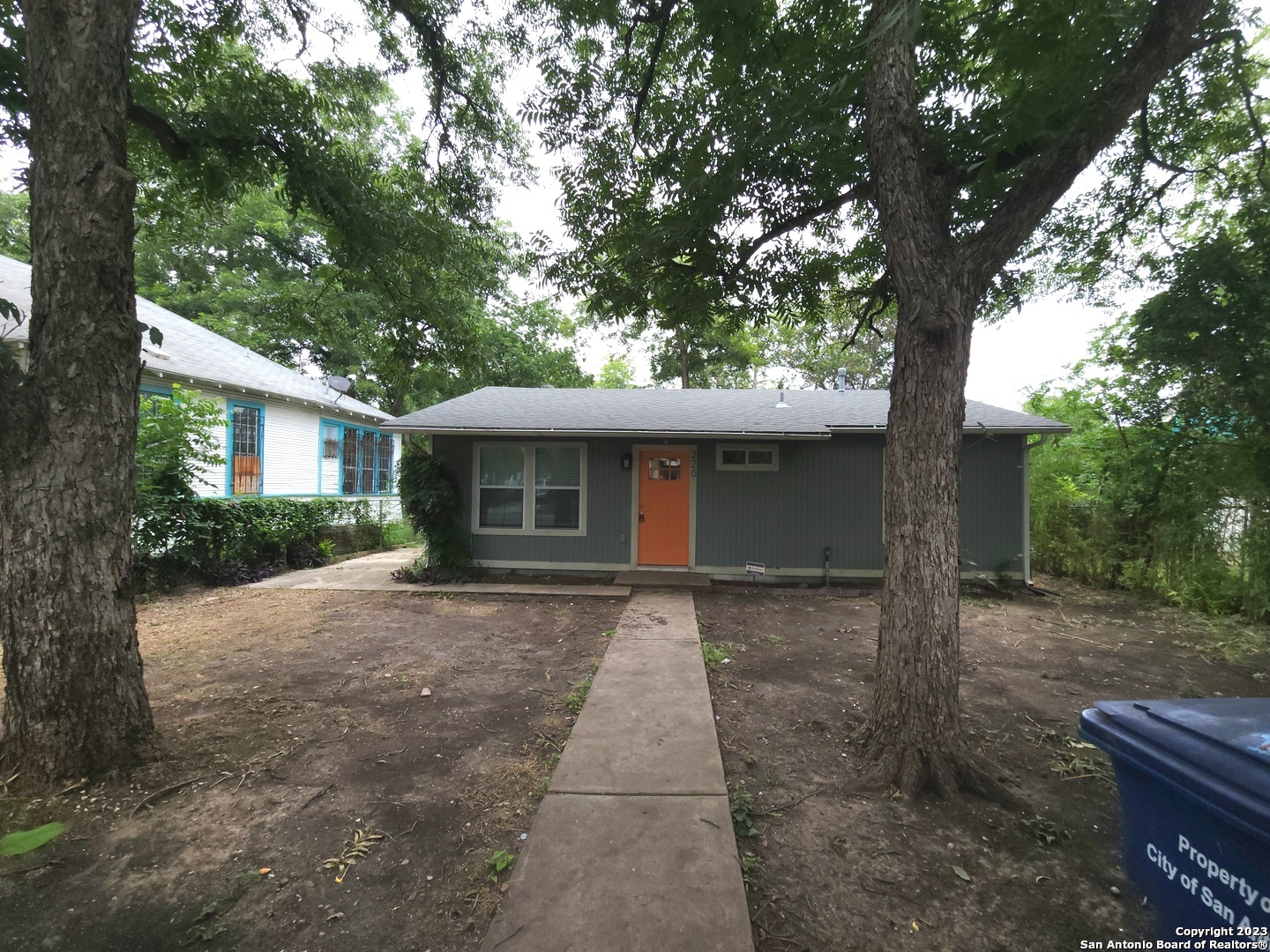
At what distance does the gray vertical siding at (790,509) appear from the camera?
26.6ft

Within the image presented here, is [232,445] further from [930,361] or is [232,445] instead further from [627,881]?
[930,361]

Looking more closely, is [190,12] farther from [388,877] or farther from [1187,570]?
[1187,570]

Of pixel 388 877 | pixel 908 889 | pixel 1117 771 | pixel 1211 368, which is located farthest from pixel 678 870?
pixel 1211 368

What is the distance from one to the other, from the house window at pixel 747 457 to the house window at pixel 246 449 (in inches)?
347

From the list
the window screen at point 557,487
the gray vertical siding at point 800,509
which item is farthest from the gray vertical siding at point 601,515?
the gray vertical siding at point 800,509

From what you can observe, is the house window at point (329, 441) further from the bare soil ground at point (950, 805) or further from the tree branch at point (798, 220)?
the tree branch at point (798, 220)

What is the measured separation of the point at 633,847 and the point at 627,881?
21 centimetres

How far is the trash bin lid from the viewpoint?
1333 mm

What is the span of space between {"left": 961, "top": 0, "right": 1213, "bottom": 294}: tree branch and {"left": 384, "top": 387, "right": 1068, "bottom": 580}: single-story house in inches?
199

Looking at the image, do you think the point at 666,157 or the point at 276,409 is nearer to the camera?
the point at 666,157

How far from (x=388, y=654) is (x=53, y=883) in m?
2.81

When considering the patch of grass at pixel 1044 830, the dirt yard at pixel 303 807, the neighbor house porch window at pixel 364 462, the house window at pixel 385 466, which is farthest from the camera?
the house window at pixel 385 466

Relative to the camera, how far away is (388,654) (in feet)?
16.0

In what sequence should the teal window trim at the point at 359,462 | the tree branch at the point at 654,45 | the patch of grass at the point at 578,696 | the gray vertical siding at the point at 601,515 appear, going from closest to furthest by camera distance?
the patch of grass at the point at 578,696 < the tree branch at the point at 654,45 < the gray vertical siding at the point at 601,515 < the teal window trim at the point at 359,462
